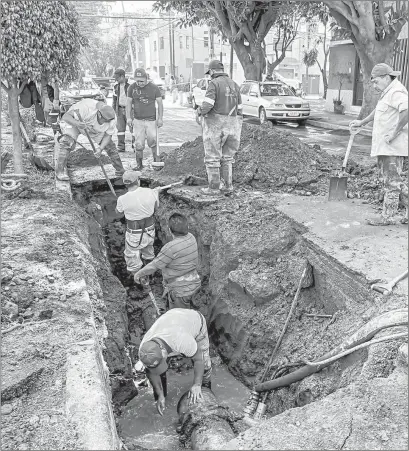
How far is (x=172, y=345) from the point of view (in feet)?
13.9

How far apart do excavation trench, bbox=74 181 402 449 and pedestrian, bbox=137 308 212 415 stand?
11.9 inches

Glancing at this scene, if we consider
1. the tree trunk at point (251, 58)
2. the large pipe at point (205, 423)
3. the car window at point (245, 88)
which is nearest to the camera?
the large pipe at point (205, 423)

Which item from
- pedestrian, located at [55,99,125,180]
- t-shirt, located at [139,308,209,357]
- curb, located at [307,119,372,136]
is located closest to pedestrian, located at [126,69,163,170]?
pedestrian, located at [55,99,125,180]

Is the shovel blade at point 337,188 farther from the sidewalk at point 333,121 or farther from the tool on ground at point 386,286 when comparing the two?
the sidewalk at point 333,121

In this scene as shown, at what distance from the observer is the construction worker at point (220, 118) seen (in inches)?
288

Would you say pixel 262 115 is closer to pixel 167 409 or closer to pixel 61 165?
pixel 61 165

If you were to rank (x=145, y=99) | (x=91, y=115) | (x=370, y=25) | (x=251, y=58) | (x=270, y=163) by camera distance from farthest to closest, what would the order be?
1. (x=251, y=58)
2. (x=370, y=25)
3. (x=145, y=99)
4. (x=270, y=163)
5. (x=91, y=115)

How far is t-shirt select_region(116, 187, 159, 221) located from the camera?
6418 millimetres

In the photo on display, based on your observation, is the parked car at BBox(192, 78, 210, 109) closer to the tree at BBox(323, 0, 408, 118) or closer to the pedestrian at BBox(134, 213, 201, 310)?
the tree at BBox(323, 0, 408, 118)

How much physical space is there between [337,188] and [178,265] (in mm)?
3087

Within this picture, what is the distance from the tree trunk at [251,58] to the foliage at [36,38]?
1516cm

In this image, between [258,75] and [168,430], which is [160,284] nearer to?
[168,430]

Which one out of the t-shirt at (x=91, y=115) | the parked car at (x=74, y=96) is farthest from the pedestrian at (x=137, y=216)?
the parked car at (x=74, y=96)

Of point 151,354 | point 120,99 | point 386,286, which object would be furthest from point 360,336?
point 120,99
